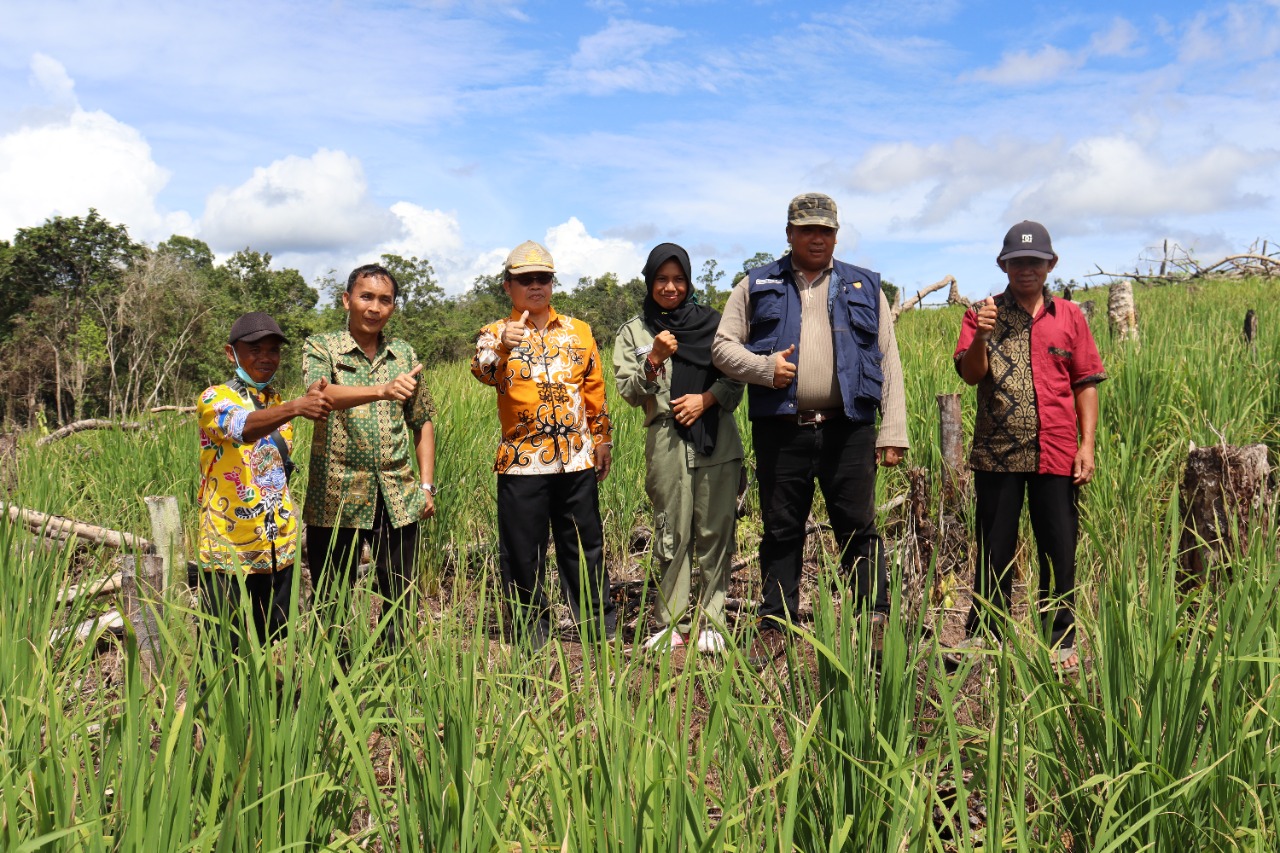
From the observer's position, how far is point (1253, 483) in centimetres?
356

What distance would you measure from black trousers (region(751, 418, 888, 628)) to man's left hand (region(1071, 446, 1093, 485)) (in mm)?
763

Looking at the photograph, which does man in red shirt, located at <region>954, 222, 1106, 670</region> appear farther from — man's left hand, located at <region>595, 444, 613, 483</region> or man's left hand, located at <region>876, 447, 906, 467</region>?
man's left hand, located at <region>595, 444, 613, 483</region>

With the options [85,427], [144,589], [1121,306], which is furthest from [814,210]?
[1121,306]

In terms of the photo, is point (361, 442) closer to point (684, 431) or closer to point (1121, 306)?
point (684, 431)

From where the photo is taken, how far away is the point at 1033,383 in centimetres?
363

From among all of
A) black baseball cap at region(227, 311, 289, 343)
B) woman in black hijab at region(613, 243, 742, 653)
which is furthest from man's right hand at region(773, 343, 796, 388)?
black baseball cap at region(227, 311, 289, 343)

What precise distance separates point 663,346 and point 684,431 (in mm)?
429

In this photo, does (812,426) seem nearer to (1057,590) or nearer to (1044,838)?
(1057,590)

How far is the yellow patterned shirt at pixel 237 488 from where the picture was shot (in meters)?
2.99

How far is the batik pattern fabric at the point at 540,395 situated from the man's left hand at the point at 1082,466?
193 centimetres

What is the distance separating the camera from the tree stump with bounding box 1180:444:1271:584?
355 centimetres

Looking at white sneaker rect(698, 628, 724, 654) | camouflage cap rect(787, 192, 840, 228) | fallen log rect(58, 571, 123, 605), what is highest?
camouflage cap rect(787, 192, 840, 228)

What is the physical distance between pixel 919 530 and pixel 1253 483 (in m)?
1.34

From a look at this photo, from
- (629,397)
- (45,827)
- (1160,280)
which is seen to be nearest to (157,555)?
(629,397)
